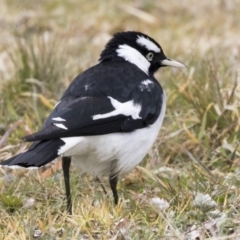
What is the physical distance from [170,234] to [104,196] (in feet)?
3.22

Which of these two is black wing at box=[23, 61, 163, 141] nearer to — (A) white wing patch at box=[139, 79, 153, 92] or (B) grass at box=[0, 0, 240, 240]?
(A) white wing patch at box=[139, 79, 153, 92]

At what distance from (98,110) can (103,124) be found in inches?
3.7

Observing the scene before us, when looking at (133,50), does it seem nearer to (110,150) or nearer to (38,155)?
(110,150)

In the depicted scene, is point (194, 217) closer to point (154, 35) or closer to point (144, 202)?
point (144, 202)

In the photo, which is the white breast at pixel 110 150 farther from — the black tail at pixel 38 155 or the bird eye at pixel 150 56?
the bird eye at pixel 150 56

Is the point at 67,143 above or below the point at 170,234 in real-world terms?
above

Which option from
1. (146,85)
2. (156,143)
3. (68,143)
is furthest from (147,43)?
(68,143)

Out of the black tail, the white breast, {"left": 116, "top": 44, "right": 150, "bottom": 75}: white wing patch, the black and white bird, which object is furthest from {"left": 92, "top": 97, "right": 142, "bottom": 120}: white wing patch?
{"left": 116, "top": 44, "right": 150, "bottom": 75}: white wing patch

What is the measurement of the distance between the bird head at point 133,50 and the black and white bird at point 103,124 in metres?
0.10

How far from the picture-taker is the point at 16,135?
5949 mm

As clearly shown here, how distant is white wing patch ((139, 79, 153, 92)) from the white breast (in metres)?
0.21

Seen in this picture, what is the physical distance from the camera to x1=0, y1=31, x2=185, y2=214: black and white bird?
171 inches

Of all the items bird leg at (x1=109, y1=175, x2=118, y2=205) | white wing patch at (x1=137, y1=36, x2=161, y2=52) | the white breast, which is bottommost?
bird leg at (x1=109, y1=175, x2=118, y2=205)

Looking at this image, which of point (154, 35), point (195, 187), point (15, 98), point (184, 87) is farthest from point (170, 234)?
point (154, 35)
